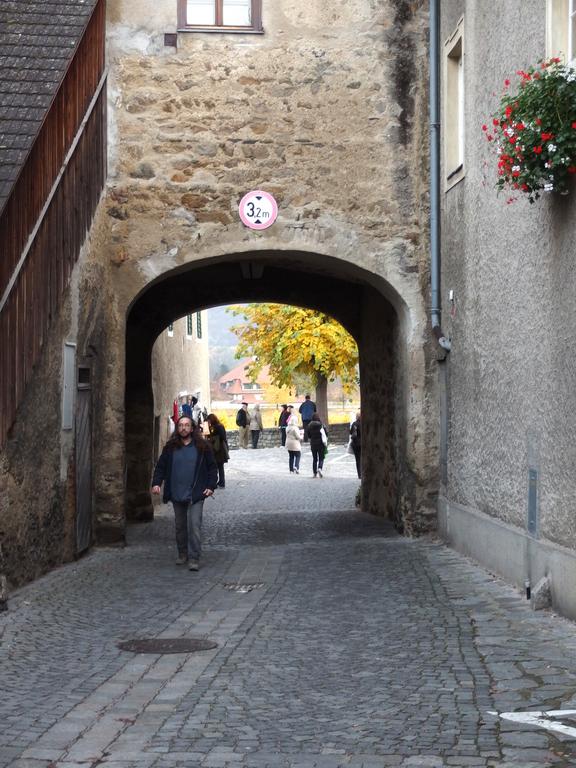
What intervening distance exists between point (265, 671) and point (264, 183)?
26.5ft

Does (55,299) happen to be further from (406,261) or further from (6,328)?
(406,261)

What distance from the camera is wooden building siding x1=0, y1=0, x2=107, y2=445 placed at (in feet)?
31.8

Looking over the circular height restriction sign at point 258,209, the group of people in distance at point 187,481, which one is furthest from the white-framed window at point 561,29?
the circular height restriction sign at point 258,209

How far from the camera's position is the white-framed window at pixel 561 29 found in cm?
903

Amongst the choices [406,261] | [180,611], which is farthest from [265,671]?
[406,261]

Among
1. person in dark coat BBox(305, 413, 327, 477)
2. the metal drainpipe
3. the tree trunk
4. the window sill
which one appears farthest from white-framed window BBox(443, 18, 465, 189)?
the tree trunk

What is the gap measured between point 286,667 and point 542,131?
12.5 feet

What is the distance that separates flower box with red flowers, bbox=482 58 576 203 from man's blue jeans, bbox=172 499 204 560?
4.89 meters

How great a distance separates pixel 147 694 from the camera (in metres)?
6.57

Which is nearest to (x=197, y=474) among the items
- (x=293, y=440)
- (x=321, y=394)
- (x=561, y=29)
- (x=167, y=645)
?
(x=167, y=645)

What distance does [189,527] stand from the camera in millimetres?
12227

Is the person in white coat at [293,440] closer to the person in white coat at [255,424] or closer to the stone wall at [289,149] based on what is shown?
the person in white coat at [255,424]

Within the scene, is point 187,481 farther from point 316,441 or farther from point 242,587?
point 316,441

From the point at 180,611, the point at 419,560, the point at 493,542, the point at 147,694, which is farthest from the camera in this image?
the point at 419,560
